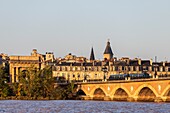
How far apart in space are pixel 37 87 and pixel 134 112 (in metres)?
68.9

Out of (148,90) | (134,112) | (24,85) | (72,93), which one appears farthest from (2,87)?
(134,112)

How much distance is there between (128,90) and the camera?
136 metres

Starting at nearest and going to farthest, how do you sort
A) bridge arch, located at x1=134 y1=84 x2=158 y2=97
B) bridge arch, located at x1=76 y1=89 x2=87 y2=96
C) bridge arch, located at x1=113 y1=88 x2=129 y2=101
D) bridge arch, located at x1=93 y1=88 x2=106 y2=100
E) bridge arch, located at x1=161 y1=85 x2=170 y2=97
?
1. bridge arch, located at x1=161 y1=85 x2=170 y2=97
2. bridge arch, located at x1=134 y1=84 x2=158 y2=97
3. bridge arch, located at x1=113 y1=88 x2=129 y2=101
4. bridge arch, located at x1=93 y1=88 x2=106 y2=100
5. bridge arch, located at x1=76 y1=89 x2=87 y2=96

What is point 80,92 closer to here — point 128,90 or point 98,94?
point 98,94

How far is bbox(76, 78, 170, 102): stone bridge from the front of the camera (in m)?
123

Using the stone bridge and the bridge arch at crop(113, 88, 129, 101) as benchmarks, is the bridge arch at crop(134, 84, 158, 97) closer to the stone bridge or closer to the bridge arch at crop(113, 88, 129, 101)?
the stone bridge

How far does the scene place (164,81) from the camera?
122 metres

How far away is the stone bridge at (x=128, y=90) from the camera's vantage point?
404 feet

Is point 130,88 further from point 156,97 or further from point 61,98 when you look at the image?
point 61,98

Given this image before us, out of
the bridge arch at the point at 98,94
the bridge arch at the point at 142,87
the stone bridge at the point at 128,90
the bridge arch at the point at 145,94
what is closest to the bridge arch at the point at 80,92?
the stone bridge at the point at 128,90

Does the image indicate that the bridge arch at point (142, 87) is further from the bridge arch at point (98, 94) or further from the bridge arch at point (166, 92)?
the bridge arch at point (98, 94)

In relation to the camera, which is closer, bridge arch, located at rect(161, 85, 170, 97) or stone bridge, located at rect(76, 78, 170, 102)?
bridge arch, located at rect(161, 85, 170, 97)

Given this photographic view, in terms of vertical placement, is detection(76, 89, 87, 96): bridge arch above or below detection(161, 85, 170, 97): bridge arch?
above

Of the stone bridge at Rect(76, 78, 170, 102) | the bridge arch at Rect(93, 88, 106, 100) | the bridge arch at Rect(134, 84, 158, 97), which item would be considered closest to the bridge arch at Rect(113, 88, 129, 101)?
the stone bridge at Rect(76, 78, 170, 102)
